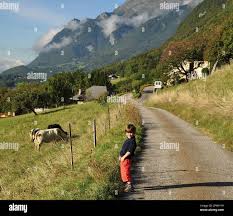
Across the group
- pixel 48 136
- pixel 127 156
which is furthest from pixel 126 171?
pixel 48 136

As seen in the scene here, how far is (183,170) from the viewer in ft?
46.2

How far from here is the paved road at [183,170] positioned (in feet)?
36.7

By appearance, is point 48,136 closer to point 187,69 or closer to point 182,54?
point 182,54

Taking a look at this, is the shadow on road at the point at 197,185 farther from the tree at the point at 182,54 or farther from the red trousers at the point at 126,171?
the tree at the point at 182,54

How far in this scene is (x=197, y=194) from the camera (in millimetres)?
10953

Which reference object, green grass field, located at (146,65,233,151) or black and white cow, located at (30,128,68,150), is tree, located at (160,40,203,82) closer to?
green grass field, located at (146,65,233,151)

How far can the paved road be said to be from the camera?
36.7ft

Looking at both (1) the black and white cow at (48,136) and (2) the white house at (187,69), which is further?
(2) the white house at (187,69)

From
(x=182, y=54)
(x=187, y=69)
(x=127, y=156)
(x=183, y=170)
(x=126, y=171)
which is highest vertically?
(x=182, y=54)

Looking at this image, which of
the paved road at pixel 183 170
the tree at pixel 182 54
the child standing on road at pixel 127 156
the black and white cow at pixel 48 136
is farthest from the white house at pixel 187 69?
the child standing on road at pixel 127 156

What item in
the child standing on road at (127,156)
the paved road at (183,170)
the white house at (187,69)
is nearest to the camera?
the paved road at (183,170)

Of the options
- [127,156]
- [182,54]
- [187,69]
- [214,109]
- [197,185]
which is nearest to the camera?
[127,156]

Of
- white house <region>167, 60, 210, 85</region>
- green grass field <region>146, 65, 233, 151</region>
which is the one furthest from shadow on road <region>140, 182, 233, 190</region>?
white house <region>167, 60, 210, 85</region>
